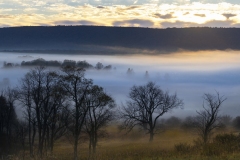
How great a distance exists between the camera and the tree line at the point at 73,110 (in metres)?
32.3

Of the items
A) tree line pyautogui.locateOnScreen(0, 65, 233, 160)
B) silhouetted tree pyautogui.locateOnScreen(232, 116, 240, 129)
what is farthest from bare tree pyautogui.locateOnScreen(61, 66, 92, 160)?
silhouetted tree pyautogui.locateOnScreen(232, 116, 240, 129)

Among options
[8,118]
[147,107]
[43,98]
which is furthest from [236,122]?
[43,98]

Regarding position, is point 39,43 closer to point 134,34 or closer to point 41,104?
point 134,34

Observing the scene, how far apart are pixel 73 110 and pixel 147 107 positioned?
1047 inches

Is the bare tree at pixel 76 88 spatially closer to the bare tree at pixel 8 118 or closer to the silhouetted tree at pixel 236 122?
the bare tree at pixel 8 118

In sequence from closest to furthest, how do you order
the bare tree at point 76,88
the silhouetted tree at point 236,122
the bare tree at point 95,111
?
1. the bare tree at point 76,88
2. the bare tree at point 95,111
3. the silhouetted tree at point 236,122

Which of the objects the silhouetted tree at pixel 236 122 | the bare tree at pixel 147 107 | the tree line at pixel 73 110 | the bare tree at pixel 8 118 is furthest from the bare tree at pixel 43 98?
the silhouetted tree at pixel 236 122

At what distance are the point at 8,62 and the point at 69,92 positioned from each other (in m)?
112

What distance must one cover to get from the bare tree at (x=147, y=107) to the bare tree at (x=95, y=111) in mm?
13837

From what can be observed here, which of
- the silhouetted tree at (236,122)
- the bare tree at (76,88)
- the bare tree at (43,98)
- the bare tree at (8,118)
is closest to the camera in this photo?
the bare tree at (76,88)

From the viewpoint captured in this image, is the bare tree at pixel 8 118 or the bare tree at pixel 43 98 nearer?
the bare tree at pixel 43 98

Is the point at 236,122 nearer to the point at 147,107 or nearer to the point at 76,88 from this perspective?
the point at 147,107

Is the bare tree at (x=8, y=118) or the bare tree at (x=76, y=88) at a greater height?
the bare tree at (x=76, y=88)

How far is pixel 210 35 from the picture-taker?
118875 millimetres
